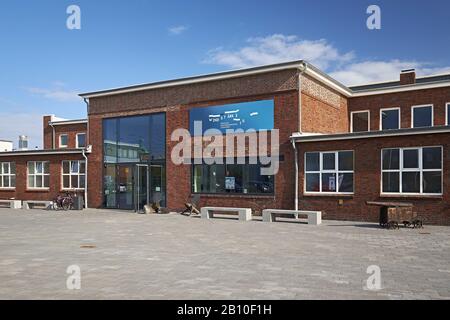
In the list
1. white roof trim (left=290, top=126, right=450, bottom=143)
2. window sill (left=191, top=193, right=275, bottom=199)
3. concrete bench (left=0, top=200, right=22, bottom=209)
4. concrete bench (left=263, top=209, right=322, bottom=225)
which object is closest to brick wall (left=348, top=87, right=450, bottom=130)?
white roof trim (left=290, top=126, right=450, bottom=143)

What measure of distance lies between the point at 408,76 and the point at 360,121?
4.35 meters

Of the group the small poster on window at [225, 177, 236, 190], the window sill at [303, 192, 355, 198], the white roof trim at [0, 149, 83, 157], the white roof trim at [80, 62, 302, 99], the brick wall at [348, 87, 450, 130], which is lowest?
the window sill at [303, 192, 355, 198]

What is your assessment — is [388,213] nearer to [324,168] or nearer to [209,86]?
[324,168]

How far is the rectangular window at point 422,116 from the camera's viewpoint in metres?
23.0

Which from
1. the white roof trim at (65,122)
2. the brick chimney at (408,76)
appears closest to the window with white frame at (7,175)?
the white roof trim at (65,122)

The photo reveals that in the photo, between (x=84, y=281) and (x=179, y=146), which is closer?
(x=84, y=281)

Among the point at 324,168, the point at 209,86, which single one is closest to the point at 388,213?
the point at 324,168

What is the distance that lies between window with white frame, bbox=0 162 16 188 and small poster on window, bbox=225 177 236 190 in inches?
630

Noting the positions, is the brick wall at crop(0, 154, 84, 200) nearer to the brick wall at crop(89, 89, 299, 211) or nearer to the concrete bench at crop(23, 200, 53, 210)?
the concrete bench at crop(23, 200, 53, 210)

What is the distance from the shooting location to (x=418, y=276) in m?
7.44

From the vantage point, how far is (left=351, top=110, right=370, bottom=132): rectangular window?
24.7m

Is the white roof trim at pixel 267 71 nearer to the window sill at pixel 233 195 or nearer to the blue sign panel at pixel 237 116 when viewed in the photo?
the blue sign panel at pixel 237 116
